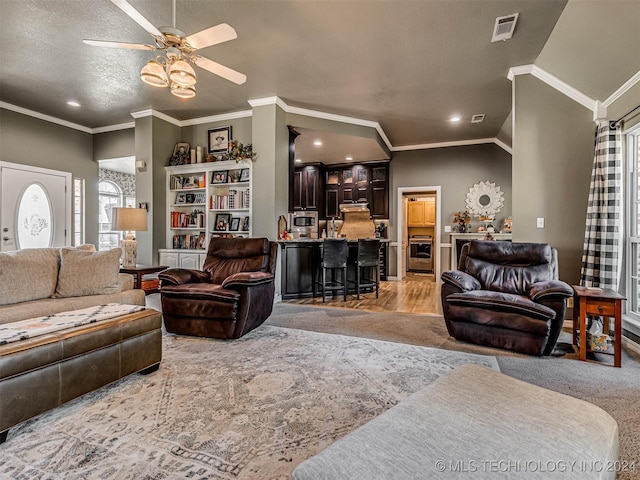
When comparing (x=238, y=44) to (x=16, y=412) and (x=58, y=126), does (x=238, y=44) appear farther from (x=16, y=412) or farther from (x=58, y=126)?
(x=58, y=126)

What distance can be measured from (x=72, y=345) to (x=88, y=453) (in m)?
0.62

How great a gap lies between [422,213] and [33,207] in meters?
8.92

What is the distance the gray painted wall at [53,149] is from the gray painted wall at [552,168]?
23.6 ft

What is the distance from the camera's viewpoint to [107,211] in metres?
7.69

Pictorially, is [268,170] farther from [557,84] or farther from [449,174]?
[449,174]

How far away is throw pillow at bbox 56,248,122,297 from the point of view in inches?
111

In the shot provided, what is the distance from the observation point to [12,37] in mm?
3416

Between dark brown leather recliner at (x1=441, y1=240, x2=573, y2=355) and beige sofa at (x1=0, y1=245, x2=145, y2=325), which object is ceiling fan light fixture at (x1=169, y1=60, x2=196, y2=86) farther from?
dark brown leather recliner at (x1=441, y1=240, x2=573, y2=355)

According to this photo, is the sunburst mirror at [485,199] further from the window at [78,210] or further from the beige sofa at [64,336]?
the window at [78,210]

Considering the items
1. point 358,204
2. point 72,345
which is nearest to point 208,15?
point 72,345

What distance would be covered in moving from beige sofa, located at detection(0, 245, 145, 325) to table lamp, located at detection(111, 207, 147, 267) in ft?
3.30

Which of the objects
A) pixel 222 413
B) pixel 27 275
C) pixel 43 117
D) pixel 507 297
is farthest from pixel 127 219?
pixel 507 297

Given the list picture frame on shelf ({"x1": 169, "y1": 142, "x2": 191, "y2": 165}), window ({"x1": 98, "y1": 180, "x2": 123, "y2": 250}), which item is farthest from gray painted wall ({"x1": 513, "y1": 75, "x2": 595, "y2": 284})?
window ({"x1": 98, "y1": 180, "x2": 123, "y2": 250})

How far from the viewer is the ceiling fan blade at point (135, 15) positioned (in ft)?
9.46
